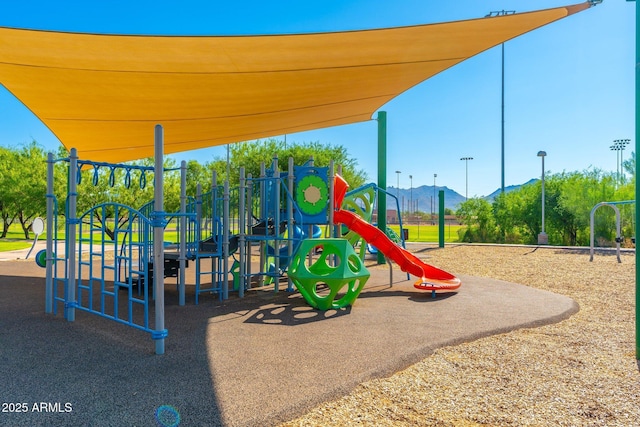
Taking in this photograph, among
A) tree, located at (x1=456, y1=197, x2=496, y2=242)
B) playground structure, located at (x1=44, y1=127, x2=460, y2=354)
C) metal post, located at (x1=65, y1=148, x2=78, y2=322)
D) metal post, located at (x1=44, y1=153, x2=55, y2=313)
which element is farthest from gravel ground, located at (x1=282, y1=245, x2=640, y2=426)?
tree, located at (x1=456, y1=197, x2=496, y2=242)

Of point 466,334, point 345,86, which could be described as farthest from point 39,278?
point 466,334

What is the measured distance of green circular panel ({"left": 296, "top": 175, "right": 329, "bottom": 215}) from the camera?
718cm

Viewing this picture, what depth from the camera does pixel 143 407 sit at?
2.75 metres

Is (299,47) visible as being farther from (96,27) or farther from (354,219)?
(354,219)

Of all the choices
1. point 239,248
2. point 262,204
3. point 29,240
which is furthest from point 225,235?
point 29,240

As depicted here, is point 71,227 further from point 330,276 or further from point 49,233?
point 330,276

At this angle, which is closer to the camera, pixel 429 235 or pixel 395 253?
pixel 395 253

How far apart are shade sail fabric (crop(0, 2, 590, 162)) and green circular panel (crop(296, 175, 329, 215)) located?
4.63 feet

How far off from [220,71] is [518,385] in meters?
4.84

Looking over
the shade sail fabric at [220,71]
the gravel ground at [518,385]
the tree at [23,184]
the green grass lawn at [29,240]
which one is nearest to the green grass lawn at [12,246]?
the green grass lawn at [29,240]

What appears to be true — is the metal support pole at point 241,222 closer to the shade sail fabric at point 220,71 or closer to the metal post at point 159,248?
the shade sail fabric at point 220,71

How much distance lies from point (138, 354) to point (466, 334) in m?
3.22

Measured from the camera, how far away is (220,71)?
225 inches

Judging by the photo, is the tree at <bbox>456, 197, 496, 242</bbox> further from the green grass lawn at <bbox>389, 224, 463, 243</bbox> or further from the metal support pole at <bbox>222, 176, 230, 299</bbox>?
the metal support pole at <bbox>222, 176, 230, 299</bbox>
